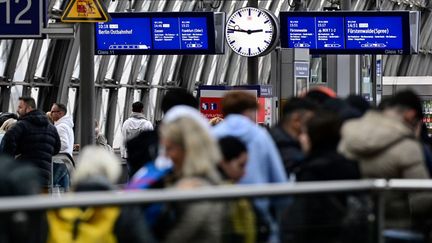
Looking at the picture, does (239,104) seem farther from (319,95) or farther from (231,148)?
(319,95)

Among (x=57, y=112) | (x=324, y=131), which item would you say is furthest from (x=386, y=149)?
(x=57, y=112)

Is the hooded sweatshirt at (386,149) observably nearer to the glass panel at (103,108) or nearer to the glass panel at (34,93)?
the glass panel at (34,93)

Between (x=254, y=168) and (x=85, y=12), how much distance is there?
25.2 feet

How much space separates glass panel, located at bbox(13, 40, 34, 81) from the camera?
30.5 m

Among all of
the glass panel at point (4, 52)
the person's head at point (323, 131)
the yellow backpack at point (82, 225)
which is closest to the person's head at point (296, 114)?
the person's head at point (323, 131)

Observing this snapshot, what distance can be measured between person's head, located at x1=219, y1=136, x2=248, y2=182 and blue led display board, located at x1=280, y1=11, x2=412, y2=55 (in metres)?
22.2

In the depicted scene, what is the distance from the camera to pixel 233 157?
314 inches

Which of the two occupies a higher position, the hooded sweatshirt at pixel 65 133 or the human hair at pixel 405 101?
the human hair at pixel 405 101

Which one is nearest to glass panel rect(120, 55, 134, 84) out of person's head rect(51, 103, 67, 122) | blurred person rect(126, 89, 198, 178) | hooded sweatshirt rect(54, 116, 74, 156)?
person's head rect(51, 103, 67, 122)

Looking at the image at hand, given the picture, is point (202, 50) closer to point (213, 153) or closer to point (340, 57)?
point (340, 57)

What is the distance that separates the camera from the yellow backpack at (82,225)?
5.99m

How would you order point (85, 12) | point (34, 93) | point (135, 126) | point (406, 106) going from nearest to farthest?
point (406, 106) < point (85, 12) < point (135, 126) < point (34, 93)

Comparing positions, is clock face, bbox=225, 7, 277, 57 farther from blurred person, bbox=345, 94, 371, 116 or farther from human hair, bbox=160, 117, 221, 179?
human hair, bbox=160, 117, 221, 179

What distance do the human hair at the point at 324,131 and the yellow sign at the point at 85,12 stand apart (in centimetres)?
761
